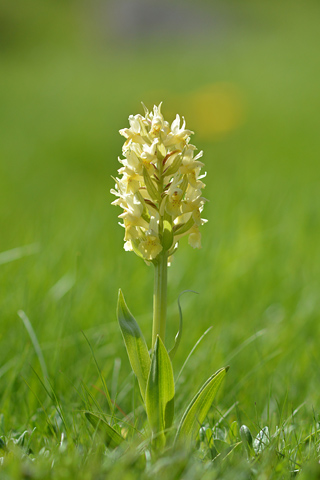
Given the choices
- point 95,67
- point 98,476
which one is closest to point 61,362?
point 98,476

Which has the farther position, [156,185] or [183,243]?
[183,243]

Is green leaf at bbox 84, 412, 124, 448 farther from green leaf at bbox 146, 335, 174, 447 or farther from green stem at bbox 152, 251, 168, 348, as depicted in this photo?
green stem at bbox 152, 251, 168, 348

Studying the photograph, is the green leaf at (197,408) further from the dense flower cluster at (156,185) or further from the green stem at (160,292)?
the dense flower cluster at (156,185)

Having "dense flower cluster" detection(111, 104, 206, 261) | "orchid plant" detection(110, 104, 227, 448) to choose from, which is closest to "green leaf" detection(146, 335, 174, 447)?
"orchid plant" detection(110, 104, 227, 448)

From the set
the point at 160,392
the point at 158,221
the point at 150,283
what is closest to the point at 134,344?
the point at 160,392

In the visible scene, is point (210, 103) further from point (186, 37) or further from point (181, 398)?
point (186, 37)

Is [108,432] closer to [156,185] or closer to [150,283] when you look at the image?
[156,185]

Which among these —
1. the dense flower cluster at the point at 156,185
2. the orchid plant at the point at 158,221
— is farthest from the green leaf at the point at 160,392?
the dense flower cluster at the point at 156,185

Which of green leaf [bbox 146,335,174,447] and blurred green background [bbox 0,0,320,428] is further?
blurred green background [bbox 0,0,320,428]
